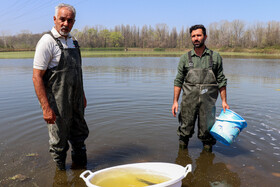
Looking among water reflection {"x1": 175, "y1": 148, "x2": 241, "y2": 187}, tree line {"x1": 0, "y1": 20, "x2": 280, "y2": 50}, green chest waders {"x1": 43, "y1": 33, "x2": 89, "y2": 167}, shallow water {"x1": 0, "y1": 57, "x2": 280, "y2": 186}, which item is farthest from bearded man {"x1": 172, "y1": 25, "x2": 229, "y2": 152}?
tree line {"x1": 0, "y1": 20, "x2": 280, "y2": 50}

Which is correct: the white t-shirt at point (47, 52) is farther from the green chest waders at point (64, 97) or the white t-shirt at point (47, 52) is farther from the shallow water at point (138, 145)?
the shallow water at point (138, 145)

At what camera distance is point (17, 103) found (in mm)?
8367

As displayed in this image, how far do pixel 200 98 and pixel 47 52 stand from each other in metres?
2.49

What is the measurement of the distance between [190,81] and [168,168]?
1.68 metres

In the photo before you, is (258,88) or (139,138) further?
(258,88)

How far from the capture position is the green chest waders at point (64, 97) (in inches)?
129

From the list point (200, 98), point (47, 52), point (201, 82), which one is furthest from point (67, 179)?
point (201, 82)

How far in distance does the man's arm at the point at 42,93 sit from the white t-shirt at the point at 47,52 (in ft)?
0.27

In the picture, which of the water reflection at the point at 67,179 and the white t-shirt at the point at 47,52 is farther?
the water reflection at the point at 67,179

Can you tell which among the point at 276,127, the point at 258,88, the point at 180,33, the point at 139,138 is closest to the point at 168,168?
the point at 139,138

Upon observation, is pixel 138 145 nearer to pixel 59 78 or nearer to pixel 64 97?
pixel 64 97

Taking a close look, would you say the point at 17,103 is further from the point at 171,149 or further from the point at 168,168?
the point at 168,168

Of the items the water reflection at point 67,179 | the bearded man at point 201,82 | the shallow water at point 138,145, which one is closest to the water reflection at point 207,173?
the shallow water at point 138,145

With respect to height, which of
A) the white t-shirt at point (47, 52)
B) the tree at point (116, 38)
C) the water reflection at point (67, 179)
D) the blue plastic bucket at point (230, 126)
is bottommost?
the water reflection at point (67, 179)
